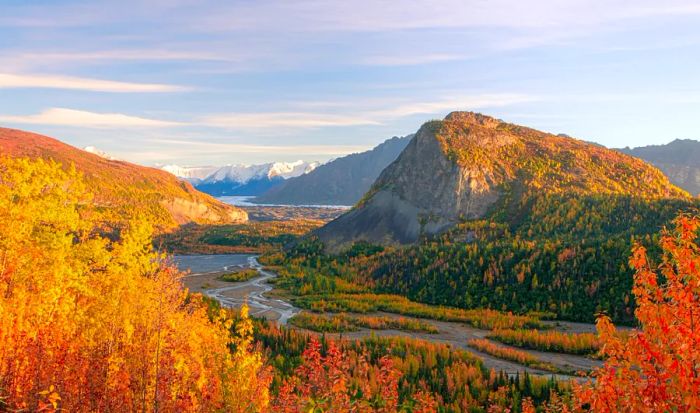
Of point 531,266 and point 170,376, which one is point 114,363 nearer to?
point 170,376

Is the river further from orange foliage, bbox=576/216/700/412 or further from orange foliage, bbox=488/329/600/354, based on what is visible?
orange foliage, bbox=576/216/700/412

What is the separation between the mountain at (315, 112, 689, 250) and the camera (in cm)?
6469

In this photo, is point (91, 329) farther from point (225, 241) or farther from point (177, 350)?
point (225, 241)

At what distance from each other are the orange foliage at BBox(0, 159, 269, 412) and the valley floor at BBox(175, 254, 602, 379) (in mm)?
2146

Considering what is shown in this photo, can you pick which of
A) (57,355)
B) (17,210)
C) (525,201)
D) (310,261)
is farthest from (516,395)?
(310,261)

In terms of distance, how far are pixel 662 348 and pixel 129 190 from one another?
181 meters

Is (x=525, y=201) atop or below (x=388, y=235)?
atop

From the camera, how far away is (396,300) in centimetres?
4656

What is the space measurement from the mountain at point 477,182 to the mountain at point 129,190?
93450 mm

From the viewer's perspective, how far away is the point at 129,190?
168 meters

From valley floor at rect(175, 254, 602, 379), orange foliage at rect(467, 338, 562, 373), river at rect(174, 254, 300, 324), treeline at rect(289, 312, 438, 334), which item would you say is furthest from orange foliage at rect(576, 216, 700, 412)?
treeline at rect(289, 312, 438, 334)

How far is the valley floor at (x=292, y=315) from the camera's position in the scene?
27094mm

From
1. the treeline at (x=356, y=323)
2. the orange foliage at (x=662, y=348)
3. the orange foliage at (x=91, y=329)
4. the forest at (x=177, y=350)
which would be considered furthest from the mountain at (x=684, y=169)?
the orange foliage at (x=91, y=329)

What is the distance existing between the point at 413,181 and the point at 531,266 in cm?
3303
